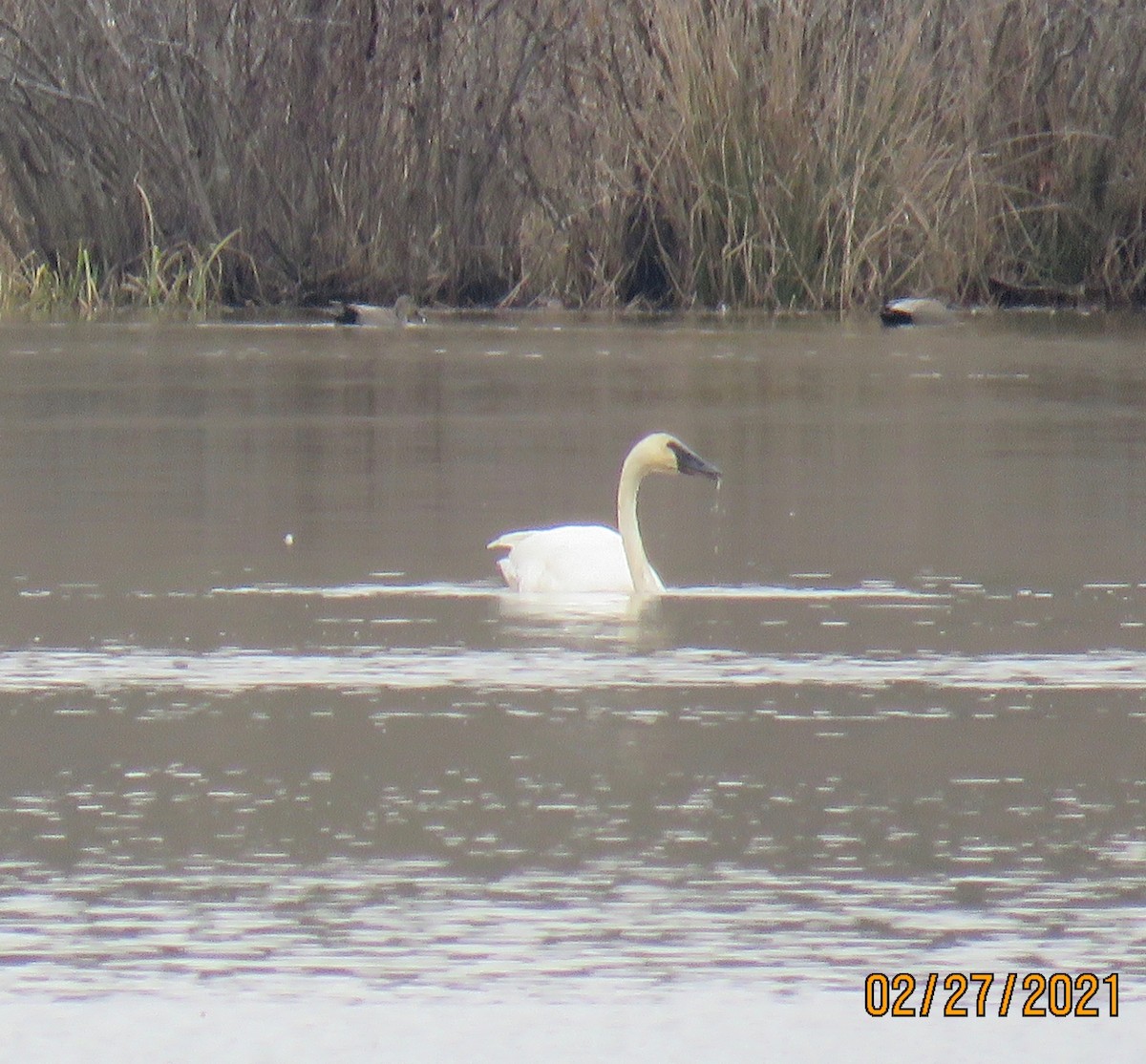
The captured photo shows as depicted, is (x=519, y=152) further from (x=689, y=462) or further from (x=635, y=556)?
(x=635, y=556)

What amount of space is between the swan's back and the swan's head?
0.59m

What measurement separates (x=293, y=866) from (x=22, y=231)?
14754 mm

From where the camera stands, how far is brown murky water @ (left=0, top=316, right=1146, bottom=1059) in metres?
3.58

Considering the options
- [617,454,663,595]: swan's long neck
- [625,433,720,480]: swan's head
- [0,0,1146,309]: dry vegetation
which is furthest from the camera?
[0,0,1146,309]: dry vegetation

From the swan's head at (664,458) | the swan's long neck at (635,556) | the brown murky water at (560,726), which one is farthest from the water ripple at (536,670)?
the swan's head at (664,458)

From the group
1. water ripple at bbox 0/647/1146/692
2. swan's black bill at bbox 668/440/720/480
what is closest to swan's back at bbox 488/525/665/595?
swan's black bill at bbox 668/440/720/480

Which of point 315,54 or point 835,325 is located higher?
point 315,54

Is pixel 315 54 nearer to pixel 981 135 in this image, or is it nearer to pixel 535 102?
pixel 535 102

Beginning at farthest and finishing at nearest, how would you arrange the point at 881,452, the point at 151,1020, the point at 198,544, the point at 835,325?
the point at 835,325, the point at 881,452, the point at 198,544, the point at 151,1020

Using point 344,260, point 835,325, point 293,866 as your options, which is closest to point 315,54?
point 344,260

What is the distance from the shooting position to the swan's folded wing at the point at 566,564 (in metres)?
6.71

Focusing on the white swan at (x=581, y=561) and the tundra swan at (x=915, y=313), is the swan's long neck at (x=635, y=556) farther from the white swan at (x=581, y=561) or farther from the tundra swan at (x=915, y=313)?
the tundra swan at (x=915, y=313)

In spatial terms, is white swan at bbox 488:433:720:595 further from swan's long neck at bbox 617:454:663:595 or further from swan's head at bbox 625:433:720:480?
swan's head at bbox 625:433:720:480

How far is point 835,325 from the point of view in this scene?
16.5 meters
